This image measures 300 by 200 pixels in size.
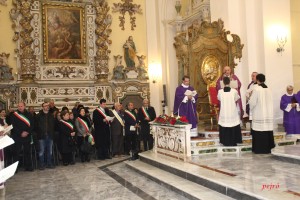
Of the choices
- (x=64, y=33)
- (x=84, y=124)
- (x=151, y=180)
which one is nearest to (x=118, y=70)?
(x=64, y=33)

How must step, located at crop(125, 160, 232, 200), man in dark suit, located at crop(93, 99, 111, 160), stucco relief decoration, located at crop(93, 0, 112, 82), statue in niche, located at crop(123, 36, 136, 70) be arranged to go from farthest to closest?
statue in niche, located at crop(123, 36, 136, 70) → stucco relief decoration, located at crop(93, 0, 112, 82) → man in dark suit, located at crop(93, 99, 111, 160) → step, located at crop(125, 160, 232, 200)

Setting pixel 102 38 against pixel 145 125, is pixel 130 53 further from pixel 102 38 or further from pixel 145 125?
pixel 145 125

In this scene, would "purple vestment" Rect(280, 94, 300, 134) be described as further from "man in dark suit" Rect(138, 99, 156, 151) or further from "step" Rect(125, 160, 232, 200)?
"step" Rect(125, 160, 232, 200)

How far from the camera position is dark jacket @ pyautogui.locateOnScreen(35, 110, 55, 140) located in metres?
8.57

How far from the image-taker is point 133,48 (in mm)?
13938

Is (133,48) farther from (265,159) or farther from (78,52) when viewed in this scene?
(265,159)

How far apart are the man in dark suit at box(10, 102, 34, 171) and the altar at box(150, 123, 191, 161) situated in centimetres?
298

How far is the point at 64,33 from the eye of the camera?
13.0 metres

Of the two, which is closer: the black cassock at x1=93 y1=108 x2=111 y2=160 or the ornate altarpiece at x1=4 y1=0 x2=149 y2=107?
the black cassock at x1=93 y1=108 x2=111 y2=160

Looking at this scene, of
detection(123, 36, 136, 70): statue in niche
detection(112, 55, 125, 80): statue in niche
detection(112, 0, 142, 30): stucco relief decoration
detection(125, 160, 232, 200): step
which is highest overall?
detection(112, 0, 142, 30): stucco relief decoration

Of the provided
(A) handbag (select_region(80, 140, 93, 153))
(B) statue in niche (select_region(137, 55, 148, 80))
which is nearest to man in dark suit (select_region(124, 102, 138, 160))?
(A) handbag (select_region(80, 140, 93, 153))

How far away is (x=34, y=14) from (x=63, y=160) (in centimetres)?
627

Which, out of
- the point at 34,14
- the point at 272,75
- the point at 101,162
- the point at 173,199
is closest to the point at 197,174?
the point at 173,199

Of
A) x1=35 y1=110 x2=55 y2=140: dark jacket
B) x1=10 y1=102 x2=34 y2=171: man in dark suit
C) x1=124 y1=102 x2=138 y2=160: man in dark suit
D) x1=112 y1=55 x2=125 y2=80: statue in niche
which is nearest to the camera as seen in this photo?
x1=10 y1=102 x2=34 y2=171: man in dark suit
